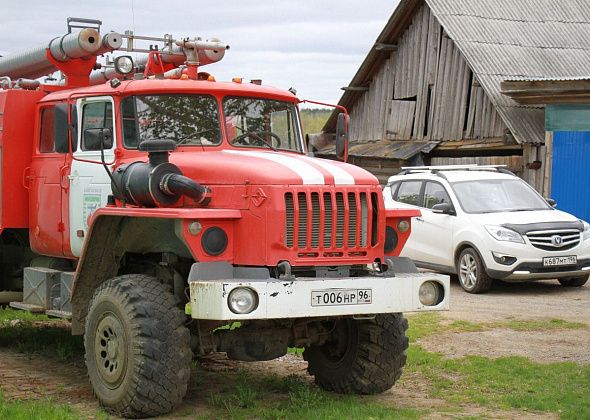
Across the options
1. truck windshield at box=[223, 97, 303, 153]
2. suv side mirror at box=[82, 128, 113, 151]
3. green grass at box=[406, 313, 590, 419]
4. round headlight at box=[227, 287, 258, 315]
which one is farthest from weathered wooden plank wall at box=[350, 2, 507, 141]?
Result: round headlight at box=[227, 287, 258, 315]

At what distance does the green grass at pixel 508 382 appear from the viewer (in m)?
7.96

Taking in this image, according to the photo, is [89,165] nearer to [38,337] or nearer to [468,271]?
[38,337]

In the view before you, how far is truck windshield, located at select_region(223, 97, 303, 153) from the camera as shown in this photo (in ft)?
28.7

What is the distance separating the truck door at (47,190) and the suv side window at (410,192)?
8204mm

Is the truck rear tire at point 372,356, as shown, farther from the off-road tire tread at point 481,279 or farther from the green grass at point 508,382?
the off-road tire tread at point 481,279

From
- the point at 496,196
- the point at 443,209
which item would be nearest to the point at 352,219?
the point at 443,209

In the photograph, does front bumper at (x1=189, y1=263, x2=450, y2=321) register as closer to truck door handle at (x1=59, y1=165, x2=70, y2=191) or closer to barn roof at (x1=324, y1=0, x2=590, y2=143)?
truck door handle at (x1=59, y1=165, x2=70, y2=191)

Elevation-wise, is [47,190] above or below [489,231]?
above

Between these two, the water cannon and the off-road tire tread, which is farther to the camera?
the off-road tire tread

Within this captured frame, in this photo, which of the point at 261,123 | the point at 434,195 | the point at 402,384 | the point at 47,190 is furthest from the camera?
the point at 434,195

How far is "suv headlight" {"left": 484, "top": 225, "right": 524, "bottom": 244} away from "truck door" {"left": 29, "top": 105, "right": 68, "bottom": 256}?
23.7ft

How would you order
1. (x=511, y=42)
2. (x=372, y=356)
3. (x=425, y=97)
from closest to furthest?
(x=372, y=356) < (x=511, y=42) < (x=425, y=97)

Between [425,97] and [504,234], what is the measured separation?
1324 centimetres

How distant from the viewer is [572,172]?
22.5 m
